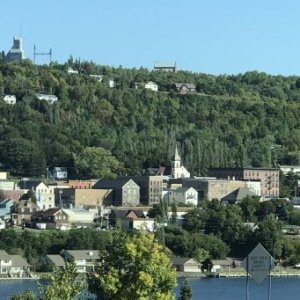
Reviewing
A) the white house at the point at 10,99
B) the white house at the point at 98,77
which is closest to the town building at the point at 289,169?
the white house at the point at 10,99

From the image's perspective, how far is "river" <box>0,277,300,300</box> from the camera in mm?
33450

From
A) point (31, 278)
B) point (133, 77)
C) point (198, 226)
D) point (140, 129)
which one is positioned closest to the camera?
point (31, 278)

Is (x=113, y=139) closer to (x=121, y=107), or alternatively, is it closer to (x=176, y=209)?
(x=121, y=107)

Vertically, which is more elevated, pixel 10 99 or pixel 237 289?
pixel 10 99

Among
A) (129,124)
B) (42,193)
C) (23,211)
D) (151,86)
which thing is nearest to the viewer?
(23,211)

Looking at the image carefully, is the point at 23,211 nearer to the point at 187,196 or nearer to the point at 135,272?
the point at 187,196

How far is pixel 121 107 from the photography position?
72250mm

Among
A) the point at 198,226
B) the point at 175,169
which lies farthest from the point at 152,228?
the point at 175,169

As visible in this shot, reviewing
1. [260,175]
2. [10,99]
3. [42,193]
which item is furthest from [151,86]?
[42,193]

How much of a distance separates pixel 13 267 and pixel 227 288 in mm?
7144

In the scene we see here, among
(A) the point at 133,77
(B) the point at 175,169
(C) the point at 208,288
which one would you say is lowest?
(C) the point at 208,288

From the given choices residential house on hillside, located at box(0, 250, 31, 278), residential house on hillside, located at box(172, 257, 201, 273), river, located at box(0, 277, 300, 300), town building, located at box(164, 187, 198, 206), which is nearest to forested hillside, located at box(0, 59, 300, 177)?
town building, located at box(164, 187, 198, 206)

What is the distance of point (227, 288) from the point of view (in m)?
37.2

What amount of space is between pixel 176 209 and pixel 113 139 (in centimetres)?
1485
